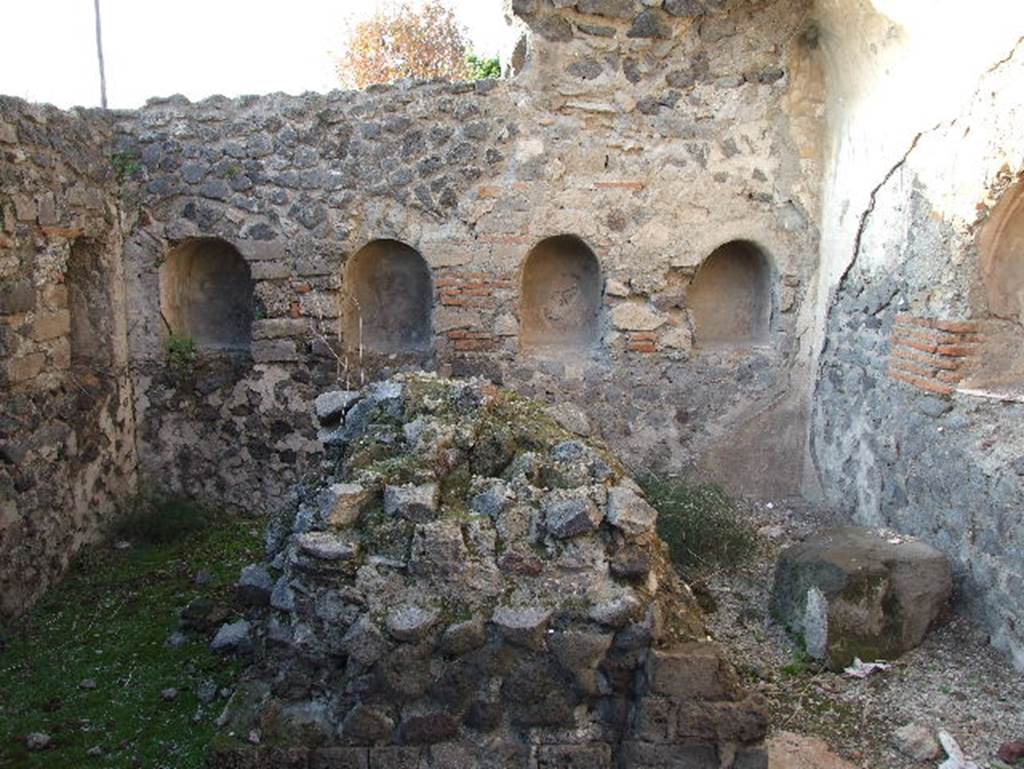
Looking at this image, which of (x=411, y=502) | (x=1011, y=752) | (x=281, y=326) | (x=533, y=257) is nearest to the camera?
(x=411, y=502)

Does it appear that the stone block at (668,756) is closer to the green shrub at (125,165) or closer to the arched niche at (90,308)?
the arched niche at (90,308)

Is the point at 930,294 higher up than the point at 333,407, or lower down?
higher up

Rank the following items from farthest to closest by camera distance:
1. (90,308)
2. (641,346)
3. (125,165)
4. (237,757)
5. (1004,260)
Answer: (641,346) < (125,165) < (90,308) < (1004,260) < (237,757)

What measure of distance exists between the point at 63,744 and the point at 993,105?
4.76m

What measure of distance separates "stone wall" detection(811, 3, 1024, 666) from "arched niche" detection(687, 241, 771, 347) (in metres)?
0.56

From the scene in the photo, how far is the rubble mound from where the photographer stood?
2.93 m

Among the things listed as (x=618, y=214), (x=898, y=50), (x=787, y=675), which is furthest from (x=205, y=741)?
(x=898, y=50)

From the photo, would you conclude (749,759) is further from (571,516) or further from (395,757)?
(395,757)

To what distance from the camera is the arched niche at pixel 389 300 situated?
20.0 feet

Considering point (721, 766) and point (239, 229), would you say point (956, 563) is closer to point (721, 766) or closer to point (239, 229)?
point (721, 766)

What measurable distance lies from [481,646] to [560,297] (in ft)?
11.9

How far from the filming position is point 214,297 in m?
6.29

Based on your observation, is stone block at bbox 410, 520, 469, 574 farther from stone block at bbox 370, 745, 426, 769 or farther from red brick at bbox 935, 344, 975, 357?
red brick at bbox 935, 344, 975, 357

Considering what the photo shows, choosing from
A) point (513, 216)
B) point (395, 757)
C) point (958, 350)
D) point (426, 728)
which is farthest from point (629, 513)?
point (513, 216)
